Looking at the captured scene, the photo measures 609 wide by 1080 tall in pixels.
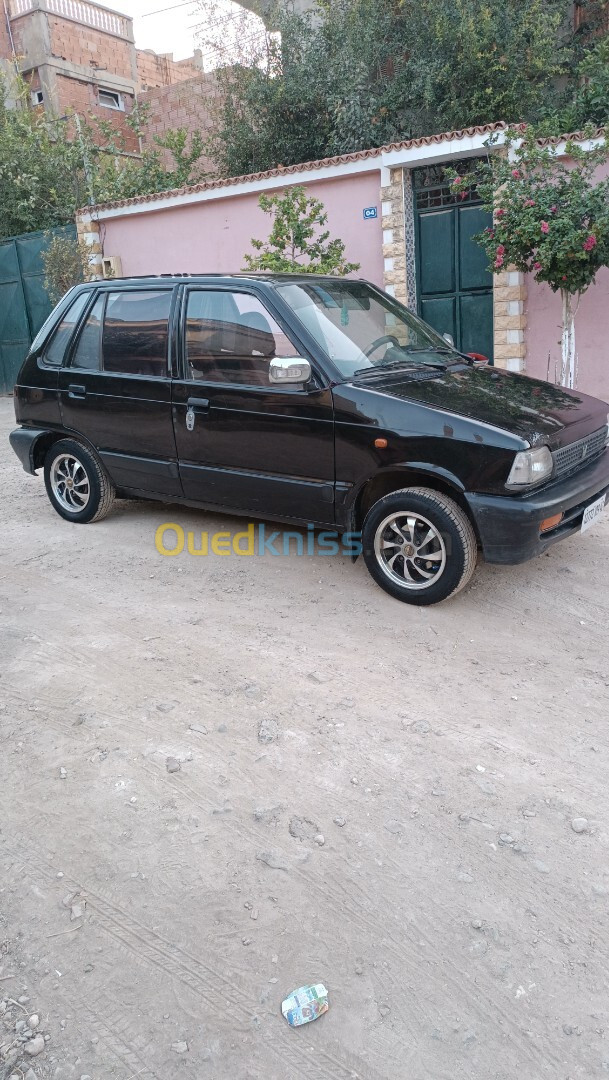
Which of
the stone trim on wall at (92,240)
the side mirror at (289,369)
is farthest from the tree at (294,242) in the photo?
the stone trim on wall at (92,240)

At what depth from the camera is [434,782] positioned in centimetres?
305

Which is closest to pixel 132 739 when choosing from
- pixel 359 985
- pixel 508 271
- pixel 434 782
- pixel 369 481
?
pixel 434 782

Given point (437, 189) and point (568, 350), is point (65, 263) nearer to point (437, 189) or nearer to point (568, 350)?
point (437, 189)

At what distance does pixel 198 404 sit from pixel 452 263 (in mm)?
7421

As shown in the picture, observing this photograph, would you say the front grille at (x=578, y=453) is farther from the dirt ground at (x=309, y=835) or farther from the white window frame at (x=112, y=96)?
the white window frame at (x=112, y=96)

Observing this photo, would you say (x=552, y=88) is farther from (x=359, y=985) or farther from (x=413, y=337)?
(x=359, y=985)

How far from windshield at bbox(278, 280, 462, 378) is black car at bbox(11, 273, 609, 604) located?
0.05 feet

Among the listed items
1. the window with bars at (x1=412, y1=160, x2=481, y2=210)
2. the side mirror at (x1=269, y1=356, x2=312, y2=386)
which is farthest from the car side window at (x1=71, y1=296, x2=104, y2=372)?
the window with bars at (x1=412, y1=160, x2=481, y2=210)

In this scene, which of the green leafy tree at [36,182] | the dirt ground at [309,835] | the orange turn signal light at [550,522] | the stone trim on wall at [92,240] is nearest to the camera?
the dirt ground at [309,835]

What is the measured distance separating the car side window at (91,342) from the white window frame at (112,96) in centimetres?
2440

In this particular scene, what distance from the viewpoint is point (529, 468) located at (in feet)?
13.5

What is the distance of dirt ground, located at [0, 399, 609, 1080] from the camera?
6.91ft

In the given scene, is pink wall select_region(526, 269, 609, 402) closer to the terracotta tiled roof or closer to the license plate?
the terracotta tiled roof

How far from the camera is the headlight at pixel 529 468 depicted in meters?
4.10
